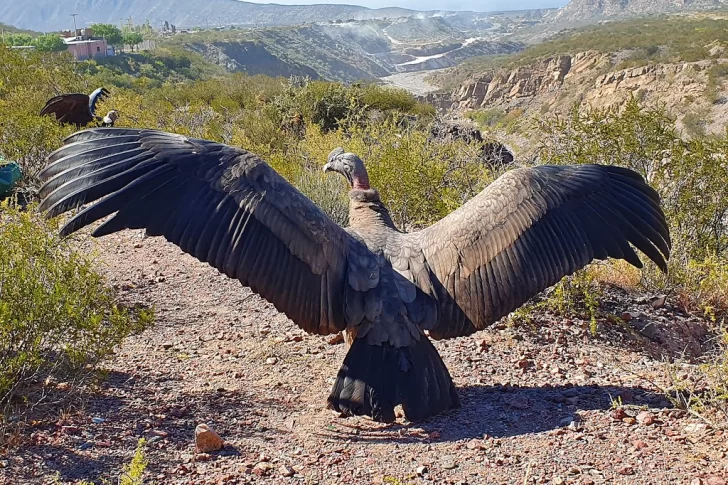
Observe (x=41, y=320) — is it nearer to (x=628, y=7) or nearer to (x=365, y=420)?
(x=365, y=420)

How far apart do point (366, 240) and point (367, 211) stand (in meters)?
0.48

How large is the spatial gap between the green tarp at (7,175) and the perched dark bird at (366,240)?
6977mm

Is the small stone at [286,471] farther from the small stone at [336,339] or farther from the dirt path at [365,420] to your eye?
the small stone at [336,339]

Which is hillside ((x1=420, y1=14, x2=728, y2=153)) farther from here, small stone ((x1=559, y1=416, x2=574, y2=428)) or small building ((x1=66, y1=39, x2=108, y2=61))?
small building ((x1=66, y1=39, x2=108, y2=61))

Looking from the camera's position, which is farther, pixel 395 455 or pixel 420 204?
pixel 420 204

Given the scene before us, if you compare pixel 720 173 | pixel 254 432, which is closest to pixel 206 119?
pixel 720 173

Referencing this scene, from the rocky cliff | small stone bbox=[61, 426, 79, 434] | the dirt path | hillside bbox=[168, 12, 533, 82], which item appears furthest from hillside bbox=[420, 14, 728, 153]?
small stone bbox=[61, 426, 79, 434]

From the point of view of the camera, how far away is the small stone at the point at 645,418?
12.1 ft

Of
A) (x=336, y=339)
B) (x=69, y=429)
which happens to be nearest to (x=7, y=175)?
(x=336, y=339)

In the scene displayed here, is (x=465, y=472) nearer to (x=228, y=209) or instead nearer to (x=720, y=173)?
(x=228, y=209)

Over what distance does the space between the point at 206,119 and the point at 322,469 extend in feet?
49.7

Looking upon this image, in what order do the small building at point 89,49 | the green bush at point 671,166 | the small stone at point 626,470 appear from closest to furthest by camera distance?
the small stone at point 626,470, the green bush at point 671,166, the small building at point 89,49

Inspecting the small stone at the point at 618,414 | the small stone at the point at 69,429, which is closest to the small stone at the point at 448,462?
the small stone at the point at 618,414

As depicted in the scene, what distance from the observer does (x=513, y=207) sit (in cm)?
394
